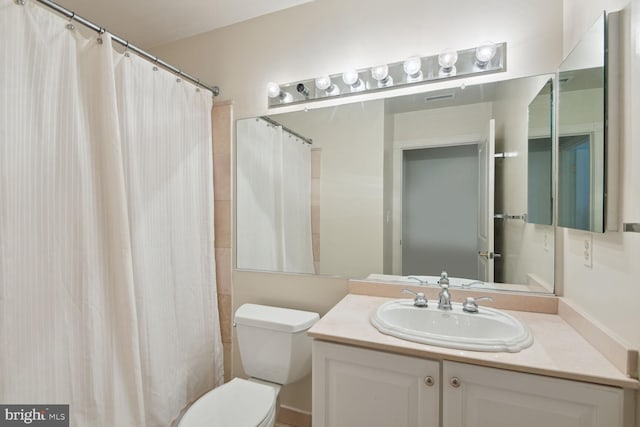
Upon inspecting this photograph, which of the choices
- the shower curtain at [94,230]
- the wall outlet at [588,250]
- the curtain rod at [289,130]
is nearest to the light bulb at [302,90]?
the curtain rod at [289,130]

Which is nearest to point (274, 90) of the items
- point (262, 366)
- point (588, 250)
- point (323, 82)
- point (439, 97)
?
point (323, 82)

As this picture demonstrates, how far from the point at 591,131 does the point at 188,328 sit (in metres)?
2.03

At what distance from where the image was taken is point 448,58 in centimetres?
139

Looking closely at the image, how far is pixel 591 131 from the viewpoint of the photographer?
0.99m

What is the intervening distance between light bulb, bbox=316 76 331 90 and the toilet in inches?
50.1

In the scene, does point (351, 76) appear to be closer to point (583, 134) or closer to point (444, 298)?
point (583, 134)

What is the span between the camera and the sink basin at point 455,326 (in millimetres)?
968

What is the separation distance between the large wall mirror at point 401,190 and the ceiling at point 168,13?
2.13 feet

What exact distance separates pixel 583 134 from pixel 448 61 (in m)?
0.65

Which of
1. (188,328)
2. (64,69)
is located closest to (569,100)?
(64,69)

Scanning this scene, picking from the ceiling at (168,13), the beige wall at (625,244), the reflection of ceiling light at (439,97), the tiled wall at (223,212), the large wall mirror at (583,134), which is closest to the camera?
the beige wall at (625,244)

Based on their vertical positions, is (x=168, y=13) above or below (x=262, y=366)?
above

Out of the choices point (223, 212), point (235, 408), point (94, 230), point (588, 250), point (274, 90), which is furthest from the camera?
point (223, 212)

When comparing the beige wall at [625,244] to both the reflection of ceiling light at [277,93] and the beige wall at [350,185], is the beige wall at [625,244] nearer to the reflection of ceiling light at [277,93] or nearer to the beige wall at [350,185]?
the beige wall at [350,185]
